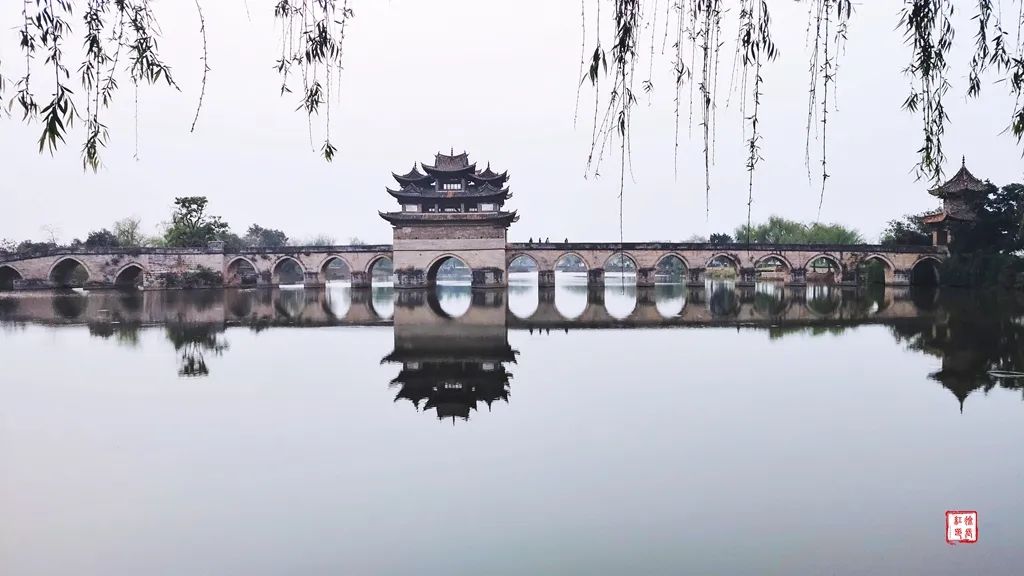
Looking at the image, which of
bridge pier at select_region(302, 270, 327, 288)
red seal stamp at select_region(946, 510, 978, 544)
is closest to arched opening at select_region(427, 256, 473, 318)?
bridge pier at select_region(302, 270, 327, 288)

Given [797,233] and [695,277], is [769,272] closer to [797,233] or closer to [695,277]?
[797,233]

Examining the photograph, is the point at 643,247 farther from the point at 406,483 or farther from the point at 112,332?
the point at 406,483

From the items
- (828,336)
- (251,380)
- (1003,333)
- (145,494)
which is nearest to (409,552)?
(145,494)

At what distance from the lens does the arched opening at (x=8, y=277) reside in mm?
39219

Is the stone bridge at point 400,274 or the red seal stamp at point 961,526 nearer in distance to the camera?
the red seal stamp at point 961,526

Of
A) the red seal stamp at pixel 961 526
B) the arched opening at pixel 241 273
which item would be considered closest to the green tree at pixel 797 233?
the arched opening at pixel 241 273

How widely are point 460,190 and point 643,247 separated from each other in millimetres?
11784

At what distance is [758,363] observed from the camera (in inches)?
509

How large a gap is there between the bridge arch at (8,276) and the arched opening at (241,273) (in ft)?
39.6

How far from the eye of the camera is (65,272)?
136 feet

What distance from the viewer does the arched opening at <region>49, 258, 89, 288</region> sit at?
39.4 metres

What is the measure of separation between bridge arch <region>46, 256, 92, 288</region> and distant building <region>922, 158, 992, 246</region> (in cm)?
5227

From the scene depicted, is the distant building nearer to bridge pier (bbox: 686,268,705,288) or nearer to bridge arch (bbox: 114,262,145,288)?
bridge pier (bbox: 686,268,705,288)

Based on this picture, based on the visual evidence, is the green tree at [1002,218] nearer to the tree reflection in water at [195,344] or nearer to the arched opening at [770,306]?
the arched opening at [770,306]
